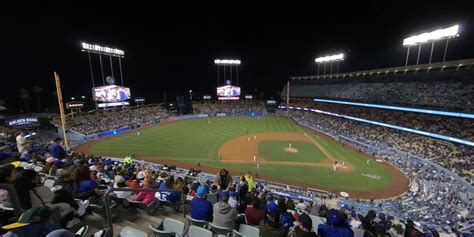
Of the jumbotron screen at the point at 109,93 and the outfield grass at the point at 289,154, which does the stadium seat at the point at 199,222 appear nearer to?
the outfield grass at the point at 289,154

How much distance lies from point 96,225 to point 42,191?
1577mm

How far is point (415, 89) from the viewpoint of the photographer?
34062 mm

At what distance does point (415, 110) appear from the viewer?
3219cm

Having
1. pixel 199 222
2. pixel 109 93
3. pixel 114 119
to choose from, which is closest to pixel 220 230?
pixel 199 222

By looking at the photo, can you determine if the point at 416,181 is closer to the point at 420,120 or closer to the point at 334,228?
the point at 420,120

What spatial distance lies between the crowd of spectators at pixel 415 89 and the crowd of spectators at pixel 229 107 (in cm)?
2303

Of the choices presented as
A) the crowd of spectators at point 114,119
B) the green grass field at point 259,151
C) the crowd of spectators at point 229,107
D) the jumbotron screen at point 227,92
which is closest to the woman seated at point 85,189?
the green grass field at point 259,151

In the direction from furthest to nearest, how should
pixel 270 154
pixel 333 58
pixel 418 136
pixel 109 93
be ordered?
pixel 333 58, pixel 109 93, pixel 270 154, pixel 418 136

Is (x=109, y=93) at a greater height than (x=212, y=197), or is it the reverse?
(x=109, y=93)

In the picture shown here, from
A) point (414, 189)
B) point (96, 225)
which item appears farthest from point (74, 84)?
point (414, 189)

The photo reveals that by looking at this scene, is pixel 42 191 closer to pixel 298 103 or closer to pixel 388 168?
pixel 388 168

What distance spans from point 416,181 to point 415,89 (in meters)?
19.0

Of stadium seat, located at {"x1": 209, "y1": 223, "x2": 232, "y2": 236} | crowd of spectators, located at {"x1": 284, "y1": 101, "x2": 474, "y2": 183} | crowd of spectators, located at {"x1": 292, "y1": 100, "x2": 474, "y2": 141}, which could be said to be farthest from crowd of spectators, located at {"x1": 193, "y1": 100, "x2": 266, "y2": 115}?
stadium seat, located at {"x1": 209, "y1": 223, "x2": 232, "y2": 236}

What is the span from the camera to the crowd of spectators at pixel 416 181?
15430 mm
